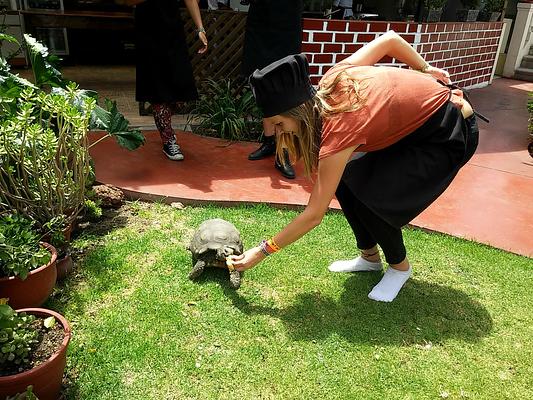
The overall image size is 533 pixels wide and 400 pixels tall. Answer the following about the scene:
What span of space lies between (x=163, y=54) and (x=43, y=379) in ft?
10.7

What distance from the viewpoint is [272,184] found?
175 inches

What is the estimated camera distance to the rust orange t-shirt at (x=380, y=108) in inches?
89.7

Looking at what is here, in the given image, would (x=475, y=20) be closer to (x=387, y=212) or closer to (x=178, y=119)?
(x=178, y=119)

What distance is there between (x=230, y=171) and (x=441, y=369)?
2.79 meters

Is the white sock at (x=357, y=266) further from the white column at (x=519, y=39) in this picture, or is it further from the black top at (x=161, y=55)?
the white column at (x=519, y=39)

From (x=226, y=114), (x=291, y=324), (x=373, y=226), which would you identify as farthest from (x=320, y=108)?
(x=226, y=114)

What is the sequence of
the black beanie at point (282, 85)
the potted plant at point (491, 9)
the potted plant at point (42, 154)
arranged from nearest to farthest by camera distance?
the black beanie at point (282, 85), the potted plant at point (42, 154), the potted plant at point (491, 9)

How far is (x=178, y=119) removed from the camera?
6254 millimetres

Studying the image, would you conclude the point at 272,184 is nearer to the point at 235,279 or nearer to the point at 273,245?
the point at 235,279

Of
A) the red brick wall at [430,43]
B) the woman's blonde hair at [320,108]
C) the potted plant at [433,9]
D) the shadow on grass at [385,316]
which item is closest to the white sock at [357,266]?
the shadow on grass at [385,316]

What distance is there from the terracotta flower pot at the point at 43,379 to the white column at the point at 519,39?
12.0 metres

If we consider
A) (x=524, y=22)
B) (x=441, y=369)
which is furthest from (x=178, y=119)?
(x=524, y=22)

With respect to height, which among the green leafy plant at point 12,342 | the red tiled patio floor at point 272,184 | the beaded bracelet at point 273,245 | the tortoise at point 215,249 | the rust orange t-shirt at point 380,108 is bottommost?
the red tiled patio floor at point 272,184

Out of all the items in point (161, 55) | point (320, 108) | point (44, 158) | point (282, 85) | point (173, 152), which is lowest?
point (173, 152)
